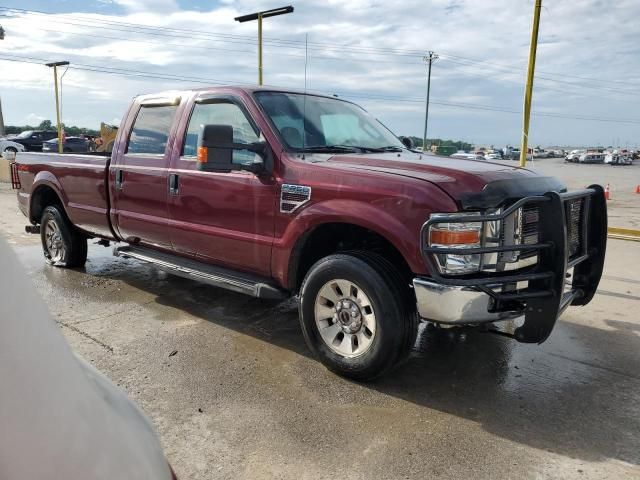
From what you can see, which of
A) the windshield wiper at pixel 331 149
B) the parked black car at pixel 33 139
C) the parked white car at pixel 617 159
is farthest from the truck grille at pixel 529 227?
the parked white car at pixel 617 159

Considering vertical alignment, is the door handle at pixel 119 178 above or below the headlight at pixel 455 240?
above

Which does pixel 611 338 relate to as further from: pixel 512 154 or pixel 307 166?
pixel 512 154

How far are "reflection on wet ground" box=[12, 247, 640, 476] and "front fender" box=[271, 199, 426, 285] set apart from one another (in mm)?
776

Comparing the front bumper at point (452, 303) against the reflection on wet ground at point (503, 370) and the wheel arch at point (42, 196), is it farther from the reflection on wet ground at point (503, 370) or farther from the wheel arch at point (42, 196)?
the wheel arch at point (42, 196)

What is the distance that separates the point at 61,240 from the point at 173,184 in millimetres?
2490

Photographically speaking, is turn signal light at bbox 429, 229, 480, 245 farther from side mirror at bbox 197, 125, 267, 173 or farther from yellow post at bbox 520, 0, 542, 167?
yellow post at bbox 520, 0, 542, 167

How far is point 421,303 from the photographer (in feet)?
10.6

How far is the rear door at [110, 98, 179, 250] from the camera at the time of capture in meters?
4.91

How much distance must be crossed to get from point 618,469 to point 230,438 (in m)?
1.98

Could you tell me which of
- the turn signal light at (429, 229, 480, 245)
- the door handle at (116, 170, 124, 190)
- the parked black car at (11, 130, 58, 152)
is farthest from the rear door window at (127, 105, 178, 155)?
the parked black car at (11, 130, 58, 152)

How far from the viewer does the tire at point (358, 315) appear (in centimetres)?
337

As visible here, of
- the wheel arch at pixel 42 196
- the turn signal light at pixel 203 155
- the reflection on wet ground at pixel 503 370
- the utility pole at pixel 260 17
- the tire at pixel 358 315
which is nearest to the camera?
the reflection on wet ground at pixel 503 370

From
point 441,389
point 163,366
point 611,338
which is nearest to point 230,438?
point 163,366

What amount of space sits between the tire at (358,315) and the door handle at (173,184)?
1.62 metres
